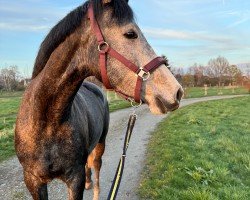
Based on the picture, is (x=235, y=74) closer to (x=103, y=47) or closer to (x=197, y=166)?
(x=197, y=166)

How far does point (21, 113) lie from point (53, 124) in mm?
457

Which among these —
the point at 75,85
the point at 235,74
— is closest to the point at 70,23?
the point at 75,85

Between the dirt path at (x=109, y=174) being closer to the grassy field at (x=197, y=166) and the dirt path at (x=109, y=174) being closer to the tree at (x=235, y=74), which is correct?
the grassy field at (x=197, y=166)

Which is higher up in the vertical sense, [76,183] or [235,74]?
[235,74]

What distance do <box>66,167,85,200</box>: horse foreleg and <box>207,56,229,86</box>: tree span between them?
2642 inches

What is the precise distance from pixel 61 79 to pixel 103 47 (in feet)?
2.06

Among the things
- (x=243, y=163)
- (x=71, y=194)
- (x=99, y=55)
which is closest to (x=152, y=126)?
(x=243, y=163)

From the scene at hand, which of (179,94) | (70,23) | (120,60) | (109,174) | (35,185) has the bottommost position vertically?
(109,174)

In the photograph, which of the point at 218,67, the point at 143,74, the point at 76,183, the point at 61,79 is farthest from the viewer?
the point at 218,67

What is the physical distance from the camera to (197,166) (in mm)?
7152

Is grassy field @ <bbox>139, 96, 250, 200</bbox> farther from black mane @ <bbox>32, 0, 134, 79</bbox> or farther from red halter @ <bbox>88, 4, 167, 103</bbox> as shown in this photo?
black mane @ <bbox>32, 0, 134, 79</bbox>

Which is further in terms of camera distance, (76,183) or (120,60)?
(76,183)

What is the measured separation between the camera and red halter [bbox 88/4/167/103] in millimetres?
2764

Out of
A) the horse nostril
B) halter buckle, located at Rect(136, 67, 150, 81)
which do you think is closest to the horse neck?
halter buckle, located at Rect(136, 67, 150, 81)
